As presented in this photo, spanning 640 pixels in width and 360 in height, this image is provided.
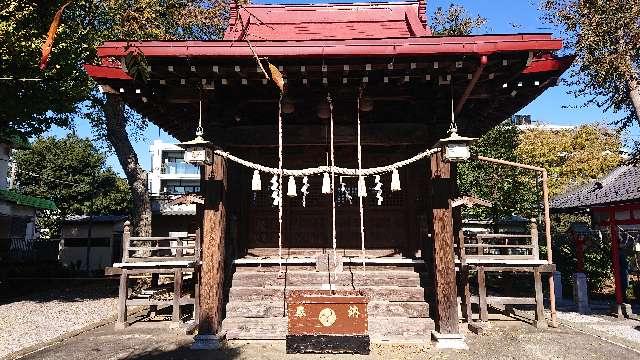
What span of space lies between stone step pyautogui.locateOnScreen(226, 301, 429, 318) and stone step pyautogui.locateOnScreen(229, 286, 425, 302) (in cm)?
14

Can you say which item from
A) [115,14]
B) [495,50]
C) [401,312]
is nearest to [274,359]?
[401,312]

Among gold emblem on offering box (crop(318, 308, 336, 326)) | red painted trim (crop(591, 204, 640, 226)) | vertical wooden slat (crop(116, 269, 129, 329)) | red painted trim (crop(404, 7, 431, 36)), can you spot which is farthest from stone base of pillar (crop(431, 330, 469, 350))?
red painted trim (crop(591, 204, 640, 226))

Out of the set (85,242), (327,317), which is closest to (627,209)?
(327,317)

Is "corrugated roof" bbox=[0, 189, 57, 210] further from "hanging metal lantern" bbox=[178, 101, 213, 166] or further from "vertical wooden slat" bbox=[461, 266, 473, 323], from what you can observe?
"vertical wooden slat" bbox=[461, 266, 473, 323]

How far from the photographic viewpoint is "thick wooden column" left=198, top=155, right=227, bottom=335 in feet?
26.2

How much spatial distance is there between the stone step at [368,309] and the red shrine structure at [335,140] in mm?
22

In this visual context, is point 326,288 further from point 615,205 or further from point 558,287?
point 558,287

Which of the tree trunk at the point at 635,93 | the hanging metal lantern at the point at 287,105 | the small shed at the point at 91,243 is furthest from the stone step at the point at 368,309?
the small shed at the point at 91,243

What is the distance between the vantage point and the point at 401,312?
8.62 meters

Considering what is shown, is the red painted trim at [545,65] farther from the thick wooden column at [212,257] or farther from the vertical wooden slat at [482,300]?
the thick wooden column at [212,257]

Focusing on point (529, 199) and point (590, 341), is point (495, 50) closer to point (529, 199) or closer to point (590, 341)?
point (590, 341)

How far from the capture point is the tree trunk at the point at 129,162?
707 inches

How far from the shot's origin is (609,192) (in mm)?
14148

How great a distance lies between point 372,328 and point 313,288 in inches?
60.7
